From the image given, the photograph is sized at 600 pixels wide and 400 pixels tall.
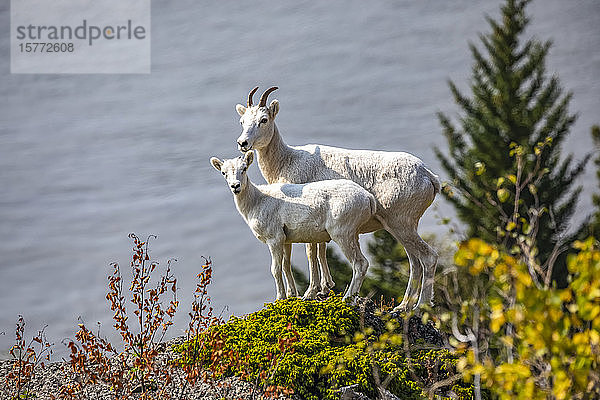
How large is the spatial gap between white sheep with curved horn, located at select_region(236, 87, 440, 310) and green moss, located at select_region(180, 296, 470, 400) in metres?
0.52

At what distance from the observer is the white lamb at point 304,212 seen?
541 cm

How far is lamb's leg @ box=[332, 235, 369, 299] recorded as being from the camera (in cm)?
543

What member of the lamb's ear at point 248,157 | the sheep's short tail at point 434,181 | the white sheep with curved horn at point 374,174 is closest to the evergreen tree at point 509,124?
the sheep's short tail at point 434,181

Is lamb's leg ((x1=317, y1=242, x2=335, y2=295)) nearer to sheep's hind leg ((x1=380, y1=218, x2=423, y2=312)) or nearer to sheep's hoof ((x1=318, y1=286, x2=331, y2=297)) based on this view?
sheep's hoof ((x1=318, y1=286, x2=331, y2=297))

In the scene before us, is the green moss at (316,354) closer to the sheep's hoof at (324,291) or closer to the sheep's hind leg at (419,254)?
the sheep's hoof at (324,291)

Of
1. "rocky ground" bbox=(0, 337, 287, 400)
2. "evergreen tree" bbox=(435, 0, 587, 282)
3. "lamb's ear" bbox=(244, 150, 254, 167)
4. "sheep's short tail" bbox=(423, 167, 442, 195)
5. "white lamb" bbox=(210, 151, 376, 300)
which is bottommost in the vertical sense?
"rocky ground" bbox=(0, 337, 287, 400)

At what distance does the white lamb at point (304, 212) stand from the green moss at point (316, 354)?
0.93 ft

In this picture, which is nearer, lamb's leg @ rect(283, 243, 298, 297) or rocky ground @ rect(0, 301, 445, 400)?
rocky ground @ rect(0, 301, 445, 400)

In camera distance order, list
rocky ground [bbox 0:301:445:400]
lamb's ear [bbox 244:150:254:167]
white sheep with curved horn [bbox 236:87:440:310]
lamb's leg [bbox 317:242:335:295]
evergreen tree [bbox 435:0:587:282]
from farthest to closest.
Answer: evergreen tree [bbox 435:0:587:282] < lamb's leg [bbox 317:242:335:295] < white sheep with curved horn [bbox 236:87:440:310] < lamb's ear [bbox 244:150:254:167] < rocky ground [bbox 0:301:445:400]

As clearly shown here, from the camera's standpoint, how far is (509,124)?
45.6ft

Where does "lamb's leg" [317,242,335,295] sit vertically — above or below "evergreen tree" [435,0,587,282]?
below

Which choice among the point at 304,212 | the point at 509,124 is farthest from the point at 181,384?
the point at 509,124

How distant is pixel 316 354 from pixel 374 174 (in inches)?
60.9

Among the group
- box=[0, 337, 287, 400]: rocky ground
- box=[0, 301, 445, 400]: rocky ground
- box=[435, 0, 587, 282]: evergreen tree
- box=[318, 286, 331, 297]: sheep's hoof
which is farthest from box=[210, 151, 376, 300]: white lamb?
box=[435, 0, 587, 282]: evergreen tree
